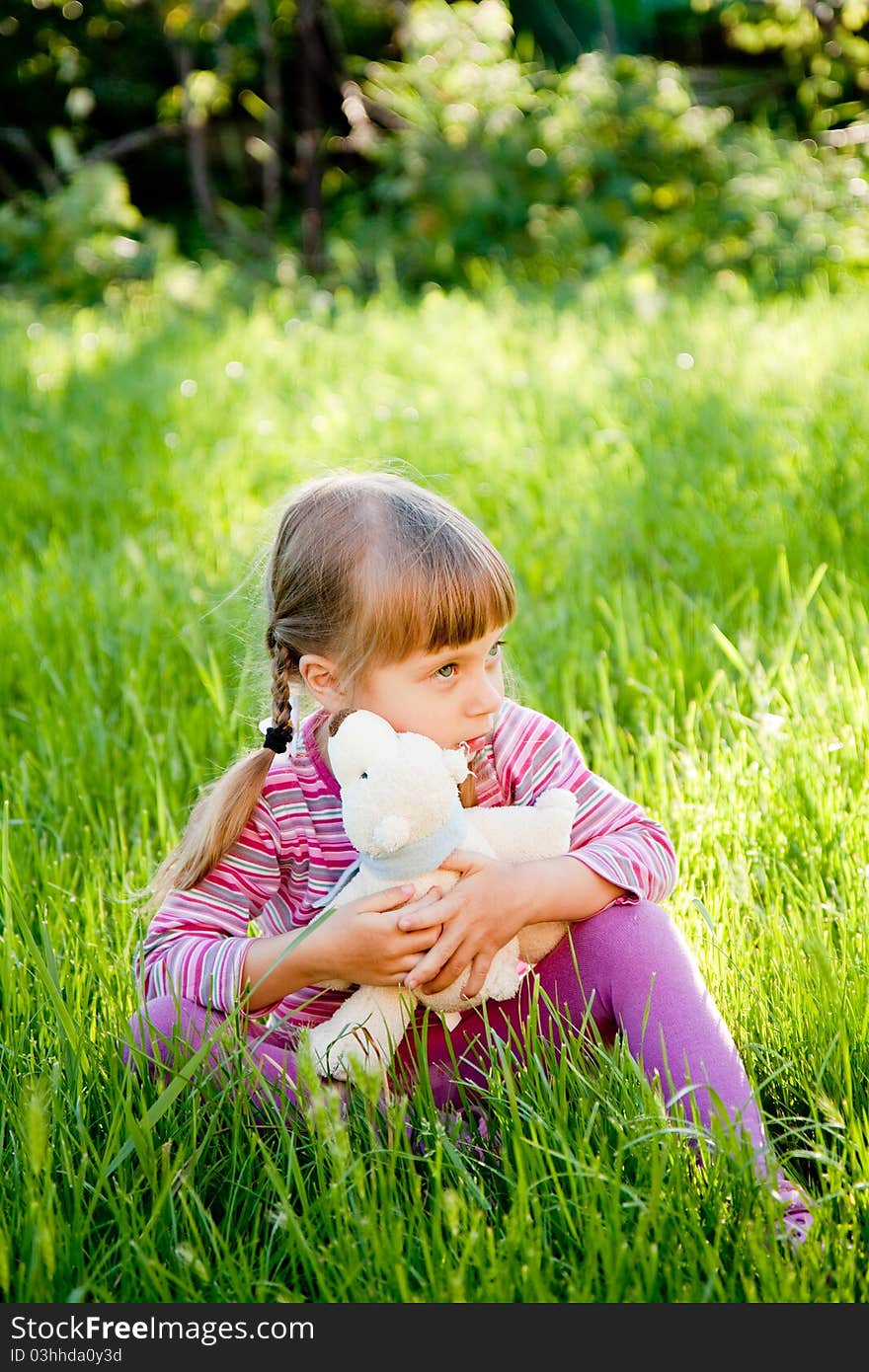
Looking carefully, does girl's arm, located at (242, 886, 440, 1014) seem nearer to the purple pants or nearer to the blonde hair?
the purple pants

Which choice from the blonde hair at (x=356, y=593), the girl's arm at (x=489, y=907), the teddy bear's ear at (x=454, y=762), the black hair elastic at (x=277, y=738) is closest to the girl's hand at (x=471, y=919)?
the girl's arm at (x=489, y=907)

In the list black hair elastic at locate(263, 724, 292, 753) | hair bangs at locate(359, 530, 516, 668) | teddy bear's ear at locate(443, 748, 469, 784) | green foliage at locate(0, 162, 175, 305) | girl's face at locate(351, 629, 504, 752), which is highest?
hair bangs at locate(359, 530, 516, 668)

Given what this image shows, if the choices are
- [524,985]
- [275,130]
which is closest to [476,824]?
[524,985]

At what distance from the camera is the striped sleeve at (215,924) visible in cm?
188

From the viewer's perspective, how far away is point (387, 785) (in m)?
1.69

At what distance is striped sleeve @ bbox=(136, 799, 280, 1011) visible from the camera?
1879mm

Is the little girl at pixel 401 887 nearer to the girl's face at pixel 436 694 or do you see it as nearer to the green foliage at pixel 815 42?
the girl's face at pixel 436 694

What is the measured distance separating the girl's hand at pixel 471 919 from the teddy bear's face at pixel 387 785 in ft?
0.26

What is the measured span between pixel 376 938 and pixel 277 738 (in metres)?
0.34

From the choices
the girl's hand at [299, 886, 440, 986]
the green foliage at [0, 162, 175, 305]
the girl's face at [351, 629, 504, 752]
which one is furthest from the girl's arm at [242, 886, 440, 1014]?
the green foliage at [0, 162, 175, 305]

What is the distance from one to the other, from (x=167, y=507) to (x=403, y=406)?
3.45ft

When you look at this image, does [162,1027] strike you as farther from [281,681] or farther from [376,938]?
[281,681]

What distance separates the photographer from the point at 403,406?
16.4 feet

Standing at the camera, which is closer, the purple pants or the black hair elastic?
the purple pants
